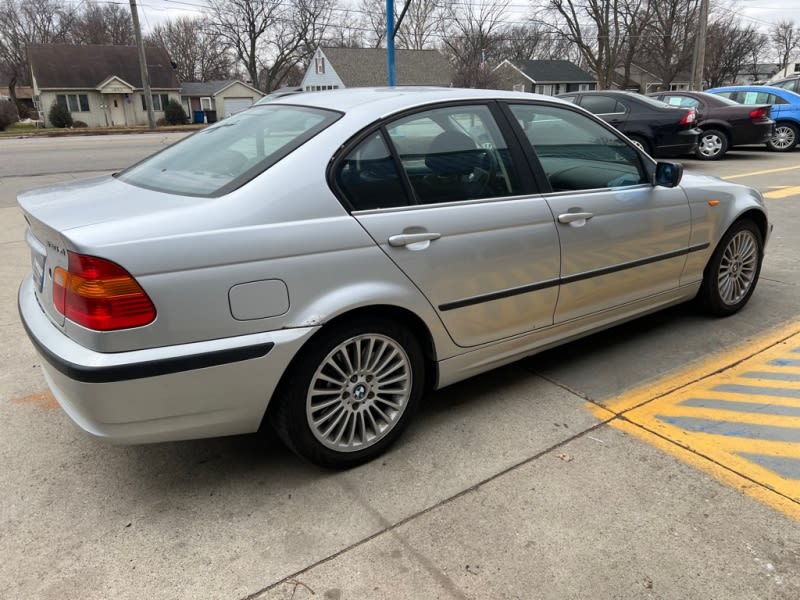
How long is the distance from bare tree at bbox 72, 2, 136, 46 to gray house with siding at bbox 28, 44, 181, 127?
1624 cm

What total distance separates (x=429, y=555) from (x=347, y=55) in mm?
51533

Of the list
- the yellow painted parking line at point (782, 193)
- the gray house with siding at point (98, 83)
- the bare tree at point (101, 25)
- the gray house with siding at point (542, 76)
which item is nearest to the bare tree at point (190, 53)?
the bare tree at point (101, 25)

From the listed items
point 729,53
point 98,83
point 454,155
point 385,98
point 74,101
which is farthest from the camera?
point 729,53

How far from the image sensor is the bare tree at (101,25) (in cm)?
6339

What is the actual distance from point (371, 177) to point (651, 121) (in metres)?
11.0

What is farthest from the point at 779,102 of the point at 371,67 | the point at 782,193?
the point at 371,67

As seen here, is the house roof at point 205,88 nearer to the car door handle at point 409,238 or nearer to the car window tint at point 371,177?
the car window tint at point 371,177

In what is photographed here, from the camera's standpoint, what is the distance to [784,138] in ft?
50.5

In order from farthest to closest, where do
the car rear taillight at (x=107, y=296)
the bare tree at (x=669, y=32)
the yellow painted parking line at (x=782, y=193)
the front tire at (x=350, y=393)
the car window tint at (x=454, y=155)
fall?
A: the bare tree at (x=669, y=32) < the yellow painted parking line at (x=782, y=193) < the car window tint at (x=454, y=155) < the front tire at (x=350, y=393) < the car rear taillight at (x=107, y=296)

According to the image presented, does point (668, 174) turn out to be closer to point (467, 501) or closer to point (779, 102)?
point (467, 501)

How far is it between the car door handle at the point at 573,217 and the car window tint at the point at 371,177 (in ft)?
3.02

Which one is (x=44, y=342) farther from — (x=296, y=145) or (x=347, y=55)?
(x=347, y=55)

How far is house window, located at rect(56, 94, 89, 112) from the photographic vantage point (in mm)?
46969

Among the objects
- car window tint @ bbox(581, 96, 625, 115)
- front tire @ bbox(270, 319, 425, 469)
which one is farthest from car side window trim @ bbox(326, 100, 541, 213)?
car window tint @ bbox(581, 96, 625, 115)
